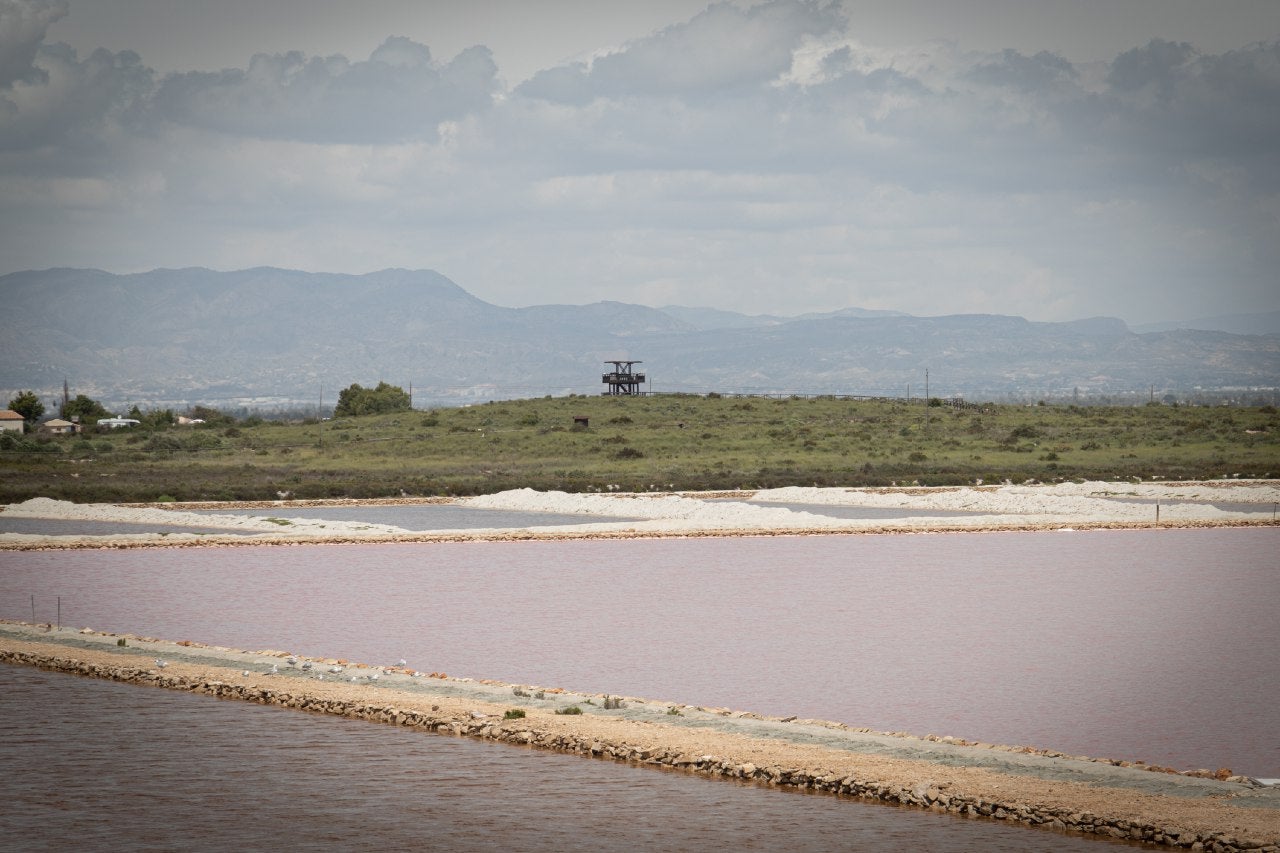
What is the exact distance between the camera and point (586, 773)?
1304 cm

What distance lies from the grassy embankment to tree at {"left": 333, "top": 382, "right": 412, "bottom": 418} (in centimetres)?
1087

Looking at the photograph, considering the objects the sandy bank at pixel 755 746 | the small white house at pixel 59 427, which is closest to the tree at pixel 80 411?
the small white house at pixel 59 427

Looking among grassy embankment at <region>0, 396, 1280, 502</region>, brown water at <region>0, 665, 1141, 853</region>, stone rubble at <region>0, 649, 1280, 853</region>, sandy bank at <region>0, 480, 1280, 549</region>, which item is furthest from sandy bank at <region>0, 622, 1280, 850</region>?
grassy embankment at <region>0, 396, 1280, 502</region>

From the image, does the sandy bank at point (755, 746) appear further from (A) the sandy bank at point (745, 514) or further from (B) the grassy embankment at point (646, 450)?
(B) the grassy embankment at point (646, 450)

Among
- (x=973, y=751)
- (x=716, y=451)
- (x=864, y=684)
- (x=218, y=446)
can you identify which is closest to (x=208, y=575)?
(x=864, y=684)

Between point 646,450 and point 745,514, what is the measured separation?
3356cm

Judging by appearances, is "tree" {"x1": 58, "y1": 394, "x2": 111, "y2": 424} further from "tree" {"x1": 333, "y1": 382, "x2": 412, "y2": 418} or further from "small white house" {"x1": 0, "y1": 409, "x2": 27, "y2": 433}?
"tree" {"x1": 333, "y1": 382, "x2": 412, "y2": 418}

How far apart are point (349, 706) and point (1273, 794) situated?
28.4 ft

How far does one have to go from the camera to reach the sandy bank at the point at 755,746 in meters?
11.5

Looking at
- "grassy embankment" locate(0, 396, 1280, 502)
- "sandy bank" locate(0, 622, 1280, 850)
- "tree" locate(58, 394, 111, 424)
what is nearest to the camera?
"sandy bank" locate(0, 622, 1280, 850)

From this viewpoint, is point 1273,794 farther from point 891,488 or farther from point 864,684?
point 891,488

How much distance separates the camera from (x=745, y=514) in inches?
1612

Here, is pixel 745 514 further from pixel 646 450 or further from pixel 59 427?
pixel 59 427

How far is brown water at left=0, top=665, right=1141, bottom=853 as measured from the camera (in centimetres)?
1096
